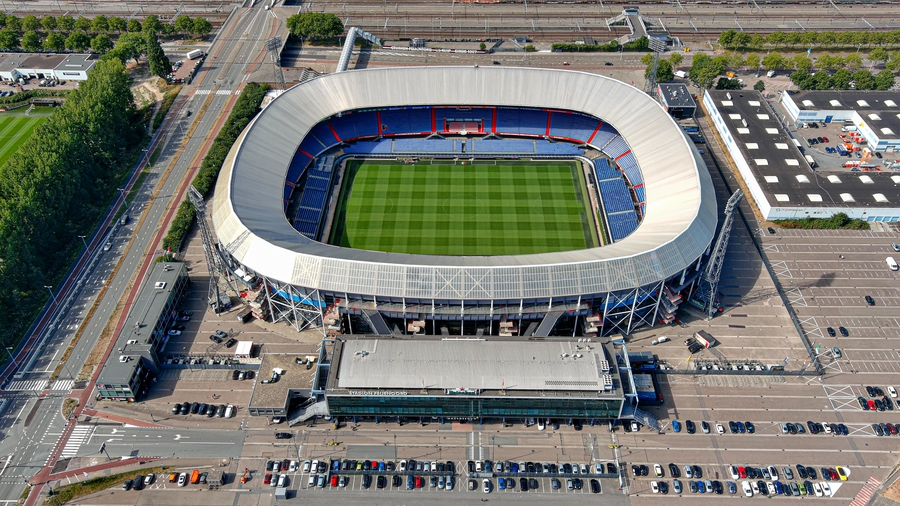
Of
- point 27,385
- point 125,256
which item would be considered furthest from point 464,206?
point 27,385

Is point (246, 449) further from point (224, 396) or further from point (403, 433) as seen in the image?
point (403, 433)

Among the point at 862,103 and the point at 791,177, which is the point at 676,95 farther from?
the point at 862,103

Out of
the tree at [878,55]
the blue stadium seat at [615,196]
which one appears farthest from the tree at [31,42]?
the tree at [878,55]

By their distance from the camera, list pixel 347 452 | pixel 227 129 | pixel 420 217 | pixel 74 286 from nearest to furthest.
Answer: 1. pixel 347 452
2. pixel 74 286
3. pixel 420 217
4. pixel 227 129

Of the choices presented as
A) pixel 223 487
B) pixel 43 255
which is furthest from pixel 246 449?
pixel 43 255

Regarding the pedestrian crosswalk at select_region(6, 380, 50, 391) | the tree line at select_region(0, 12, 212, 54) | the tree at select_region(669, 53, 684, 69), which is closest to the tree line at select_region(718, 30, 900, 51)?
the tree at select_region(669, 53, 684, 69)

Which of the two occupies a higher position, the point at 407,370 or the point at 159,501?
the point at 407,370
